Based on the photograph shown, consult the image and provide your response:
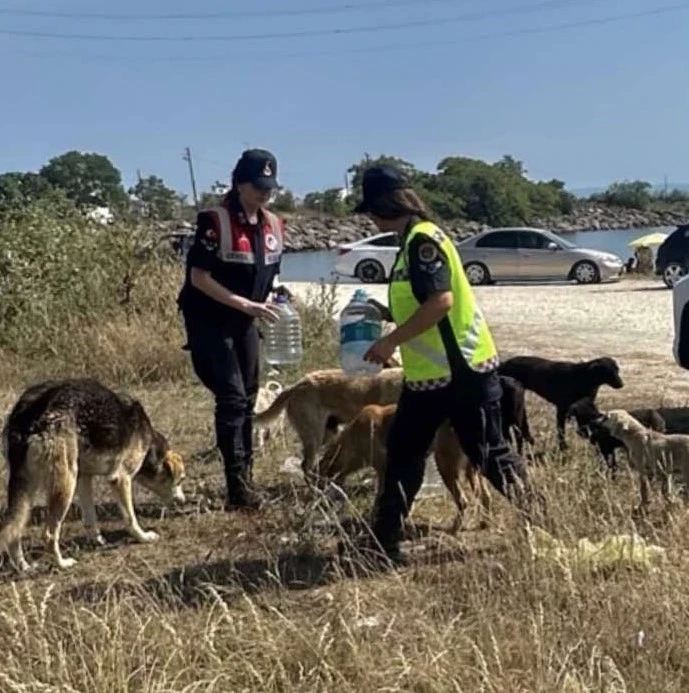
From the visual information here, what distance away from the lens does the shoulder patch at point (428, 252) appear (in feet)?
17.1

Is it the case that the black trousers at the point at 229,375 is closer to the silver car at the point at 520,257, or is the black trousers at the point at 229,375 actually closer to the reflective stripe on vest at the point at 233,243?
the reflective stripe on vest at the point at 233,243

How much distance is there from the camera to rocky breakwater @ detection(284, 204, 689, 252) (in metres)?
70.8

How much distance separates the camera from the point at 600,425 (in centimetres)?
667

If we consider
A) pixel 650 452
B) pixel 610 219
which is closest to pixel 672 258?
pixel 650 452

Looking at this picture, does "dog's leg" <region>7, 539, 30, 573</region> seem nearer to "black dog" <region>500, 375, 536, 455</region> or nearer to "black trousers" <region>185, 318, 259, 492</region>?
"black trousers" <region>185, 318, 259, 492</region>

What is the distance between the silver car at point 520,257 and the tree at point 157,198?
14627mm

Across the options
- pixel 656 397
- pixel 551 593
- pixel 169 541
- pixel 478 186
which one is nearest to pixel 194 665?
pixel 551 593

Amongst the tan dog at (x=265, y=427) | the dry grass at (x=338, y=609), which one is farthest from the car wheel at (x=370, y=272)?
the dry grass at (x=338, y=609)

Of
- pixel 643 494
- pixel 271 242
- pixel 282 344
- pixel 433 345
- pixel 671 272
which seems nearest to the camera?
pixel 433 345

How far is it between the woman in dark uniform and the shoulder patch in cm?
155

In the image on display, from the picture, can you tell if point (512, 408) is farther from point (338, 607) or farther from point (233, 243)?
point (338, 607)

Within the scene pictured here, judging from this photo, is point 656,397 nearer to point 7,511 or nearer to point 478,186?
point 7,511

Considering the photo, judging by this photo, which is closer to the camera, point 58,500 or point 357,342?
point 58,500

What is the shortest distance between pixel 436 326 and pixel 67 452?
75.9 inches
